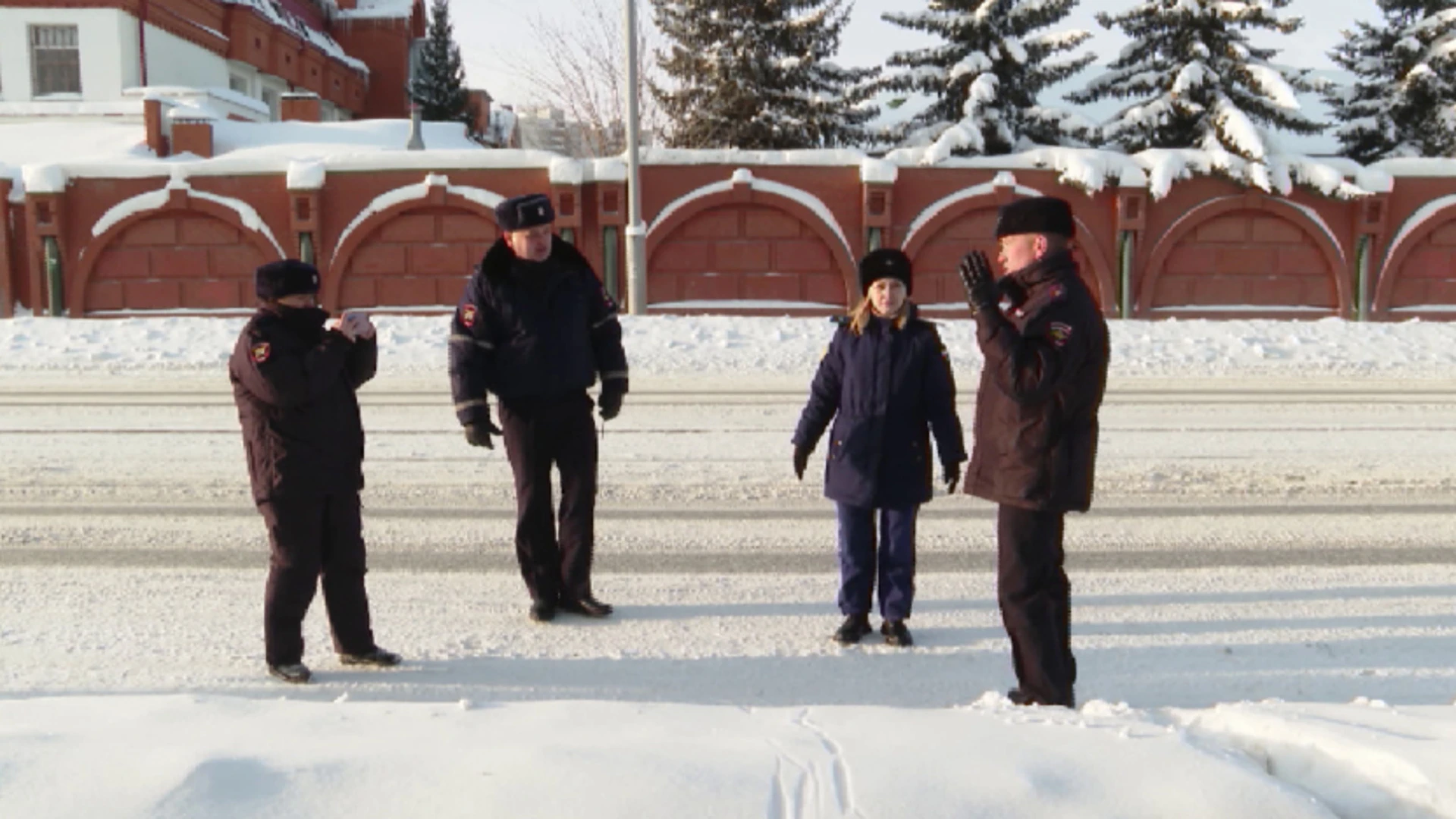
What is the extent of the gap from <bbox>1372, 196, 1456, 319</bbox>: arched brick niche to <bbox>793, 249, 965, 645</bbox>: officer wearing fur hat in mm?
20177

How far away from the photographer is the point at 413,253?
824 inches

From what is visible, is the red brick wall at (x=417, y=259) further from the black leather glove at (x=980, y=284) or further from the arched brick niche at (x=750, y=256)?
the black leather glove at (x=980, y=284)

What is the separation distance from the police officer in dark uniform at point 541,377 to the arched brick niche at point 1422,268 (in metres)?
20.8

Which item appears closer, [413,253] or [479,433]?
[479,433]

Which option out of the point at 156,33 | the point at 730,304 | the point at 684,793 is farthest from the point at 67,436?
the point at 156,33

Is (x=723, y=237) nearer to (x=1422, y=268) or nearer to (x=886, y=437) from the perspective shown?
(x=1422, y=268)

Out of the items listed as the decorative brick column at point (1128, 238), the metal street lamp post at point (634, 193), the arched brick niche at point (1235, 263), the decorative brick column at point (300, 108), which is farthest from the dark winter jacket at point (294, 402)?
the decorative brick column at point (300, 108)

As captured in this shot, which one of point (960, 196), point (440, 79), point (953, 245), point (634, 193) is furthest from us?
point (440, 79)

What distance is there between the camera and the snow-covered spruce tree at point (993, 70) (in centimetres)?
2433

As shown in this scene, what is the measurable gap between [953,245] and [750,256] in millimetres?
3717

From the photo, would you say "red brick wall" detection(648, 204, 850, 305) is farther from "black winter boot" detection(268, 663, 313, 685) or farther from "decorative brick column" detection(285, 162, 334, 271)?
"black winter boot" detection(268, 663, 313, 685)

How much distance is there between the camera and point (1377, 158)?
27797mm

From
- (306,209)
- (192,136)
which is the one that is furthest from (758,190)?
(192,136)

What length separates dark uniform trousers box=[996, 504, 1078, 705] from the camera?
406 centimetres
